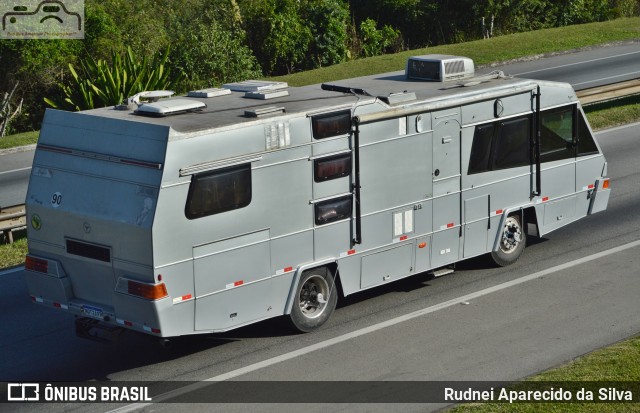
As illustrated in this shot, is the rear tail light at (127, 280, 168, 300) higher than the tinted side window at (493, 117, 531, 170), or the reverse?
the tinted side window at (493, 117, 531, 170)

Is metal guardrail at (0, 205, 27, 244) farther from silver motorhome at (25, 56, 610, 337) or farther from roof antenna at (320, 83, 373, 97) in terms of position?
→ roof antenna at (320, 83, 373, 97)

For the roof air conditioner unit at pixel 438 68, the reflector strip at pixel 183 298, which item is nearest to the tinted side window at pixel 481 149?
the roof air conditioner unit at pixel 438 68

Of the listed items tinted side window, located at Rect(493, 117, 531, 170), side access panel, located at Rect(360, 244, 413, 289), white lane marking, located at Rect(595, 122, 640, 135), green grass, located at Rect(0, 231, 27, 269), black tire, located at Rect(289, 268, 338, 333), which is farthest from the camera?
white lane marking, located at Rect(595, 122, 640, 135)

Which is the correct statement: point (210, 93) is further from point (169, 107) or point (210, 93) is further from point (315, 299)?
point (315, 299)

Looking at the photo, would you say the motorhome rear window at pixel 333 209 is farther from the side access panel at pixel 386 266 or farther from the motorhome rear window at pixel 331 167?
the side access panel at pixel 386 266

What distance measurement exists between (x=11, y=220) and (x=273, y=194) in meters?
6.72

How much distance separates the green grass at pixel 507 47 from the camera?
33.9 metres

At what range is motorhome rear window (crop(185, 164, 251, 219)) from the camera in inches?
451

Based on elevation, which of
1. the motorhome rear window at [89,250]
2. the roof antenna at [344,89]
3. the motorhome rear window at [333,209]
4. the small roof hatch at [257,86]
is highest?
the small roof hatch at [257,86]

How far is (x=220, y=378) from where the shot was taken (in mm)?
11594

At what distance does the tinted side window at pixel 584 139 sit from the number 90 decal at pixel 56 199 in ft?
26.4

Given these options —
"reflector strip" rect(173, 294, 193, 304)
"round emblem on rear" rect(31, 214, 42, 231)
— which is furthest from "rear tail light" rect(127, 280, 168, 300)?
"round emblem on rear" rect(31, 214, 42, 231)

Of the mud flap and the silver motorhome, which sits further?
the mud flap

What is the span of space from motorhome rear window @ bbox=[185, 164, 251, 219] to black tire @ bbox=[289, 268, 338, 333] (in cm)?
153
